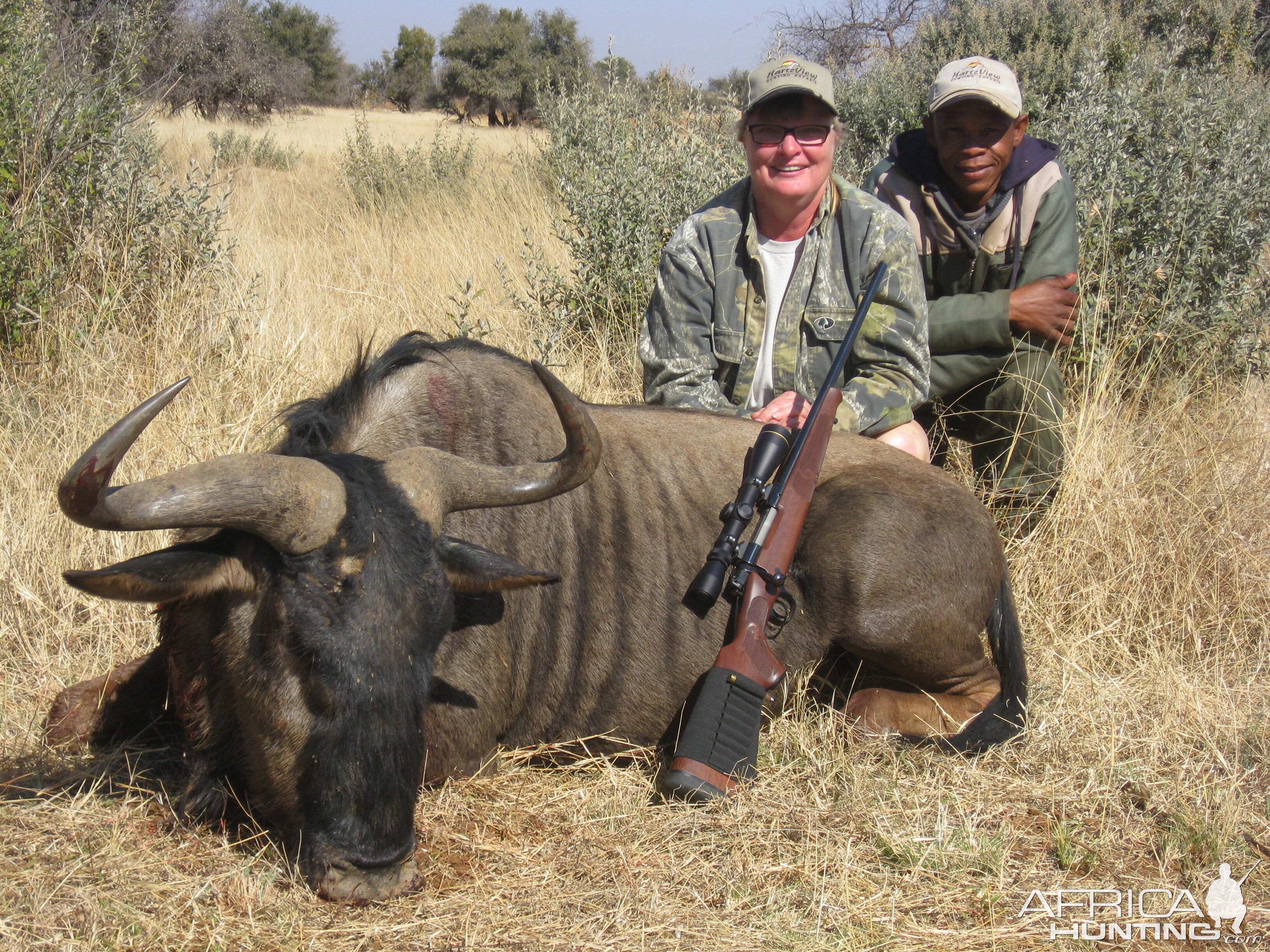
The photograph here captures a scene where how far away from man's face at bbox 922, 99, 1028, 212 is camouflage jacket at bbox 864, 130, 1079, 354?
0.09 meters

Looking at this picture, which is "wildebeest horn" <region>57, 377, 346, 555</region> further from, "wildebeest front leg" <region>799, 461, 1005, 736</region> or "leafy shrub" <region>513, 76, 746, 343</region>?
"leafy shrub" <region>513, 76, 746, 343</region>

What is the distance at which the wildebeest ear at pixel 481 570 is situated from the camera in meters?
2.50

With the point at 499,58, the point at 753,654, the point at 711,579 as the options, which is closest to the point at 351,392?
the point at 711,579

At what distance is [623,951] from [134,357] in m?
4.11

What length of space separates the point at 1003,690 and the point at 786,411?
1251 mm

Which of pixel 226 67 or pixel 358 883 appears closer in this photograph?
pixel 358 883

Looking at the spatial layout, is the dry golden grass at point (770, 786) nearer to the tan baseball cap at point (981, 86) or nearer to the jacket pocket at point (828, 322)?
the jacket pocket at point (828, 322)

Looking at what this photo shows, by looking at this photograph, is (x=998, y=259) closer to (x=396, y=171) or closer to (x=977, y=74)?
(x=977, y=74)

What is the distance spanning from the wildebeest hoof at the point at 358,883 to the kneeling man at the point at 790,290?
7.32 ft

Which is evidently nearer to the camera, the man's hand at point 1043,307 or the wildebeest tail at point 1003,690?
the wildebeest tail at point 1003,690

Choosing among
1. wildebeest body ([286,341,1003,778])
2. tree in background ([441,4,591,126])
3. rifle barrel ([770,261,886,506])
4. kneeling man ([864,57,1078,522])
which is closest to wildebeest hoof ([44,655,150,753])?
wildebeest body ([286,341,1003,778])

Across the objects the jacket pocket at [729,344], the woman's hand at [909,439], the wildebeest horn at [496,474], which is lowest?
the woman's hand at [909,439]

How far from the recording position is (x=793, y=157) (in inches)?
155

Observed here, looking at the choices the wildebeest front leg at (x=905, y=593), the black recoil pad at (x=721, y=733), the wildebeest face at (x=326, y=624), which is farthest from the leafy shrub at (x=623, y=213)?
the wildebeest face at (x=326, y=624)
